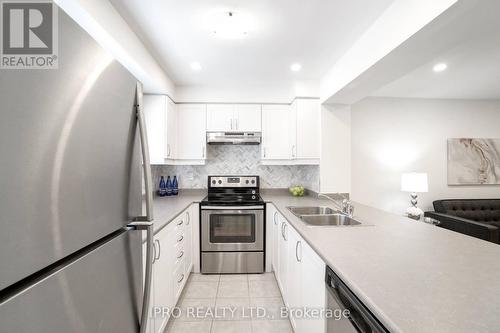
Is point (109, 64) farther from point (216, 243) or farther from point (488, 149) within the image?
point (488, 149)

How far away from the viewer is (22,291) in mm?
458

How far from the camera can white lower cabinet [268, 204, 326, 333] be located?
1283 mm

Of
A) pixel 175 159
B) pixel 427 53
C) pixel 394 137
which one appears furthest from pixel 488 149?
pixel 175 159

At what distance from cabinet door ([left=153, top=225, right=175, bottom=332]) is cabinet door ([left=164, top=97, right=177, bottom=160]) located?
124 cm

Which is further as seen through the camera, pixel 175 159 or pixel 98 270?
pixel 175 159

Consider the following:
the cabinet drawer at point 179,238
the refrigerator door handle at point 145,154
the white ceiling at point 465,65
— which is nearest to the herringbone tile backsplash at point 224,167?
the cabinet drawer at point 179,238

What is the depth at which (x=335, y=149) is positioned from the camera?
300 cm

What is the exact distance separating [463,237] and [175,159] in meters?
2.93

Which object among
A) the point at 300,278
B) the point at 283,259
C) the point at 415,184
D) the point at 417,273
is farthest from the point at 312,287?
the point at 415,184

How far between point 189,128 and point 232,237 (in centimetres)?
155

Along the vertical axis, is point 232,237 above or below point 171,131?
below

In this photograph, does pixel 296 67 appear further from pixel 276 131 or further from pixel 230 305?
pixel 230 305

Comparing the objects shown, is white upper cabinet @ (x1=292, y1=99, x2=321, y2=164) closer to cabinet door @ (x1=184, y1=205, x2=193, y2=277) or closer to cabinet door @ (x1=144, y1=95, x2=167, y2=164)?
cabinet door @ (x1=184, y1=205, x2=193, y2=277)

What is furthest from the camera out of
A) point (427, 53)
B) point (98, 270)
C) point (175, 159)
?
point (175, 159)
